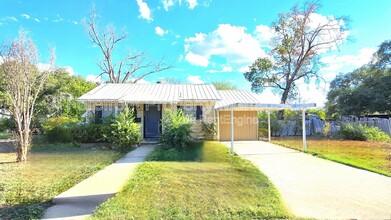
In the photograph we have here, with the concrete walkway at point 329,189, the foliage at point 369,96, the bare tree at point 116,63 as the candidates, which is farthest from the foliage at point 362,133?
Answer: the bare tree at point 116,63

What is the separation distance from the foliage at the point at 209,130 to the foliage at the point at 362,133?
9262 mm

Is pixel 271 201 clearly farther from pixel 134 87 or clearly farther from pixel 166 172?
pixel 134 87

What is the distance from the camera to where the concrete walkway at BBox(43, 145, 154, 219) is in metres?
4.25

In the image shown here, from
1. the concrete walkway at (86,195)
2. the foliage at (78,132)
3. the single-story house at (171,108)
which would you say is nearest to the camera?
the concrete walkway at (86,195)

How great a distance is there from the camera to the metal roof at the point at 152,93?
1407cm

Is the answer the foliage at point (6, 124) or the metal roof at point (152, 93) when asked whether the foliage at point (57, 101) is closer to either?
the foliage at point (6, 124)

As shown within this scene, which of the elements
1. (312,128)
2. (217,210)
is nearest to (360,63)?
(312,128)

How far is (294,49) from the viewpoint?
24.9 m

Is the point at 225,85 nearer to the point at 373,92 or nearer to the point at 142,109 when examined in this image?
the point at 373,92

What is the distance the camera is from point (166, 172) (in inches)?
261

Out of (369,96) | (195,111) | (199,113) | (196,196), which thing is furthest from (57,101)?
(369,96)

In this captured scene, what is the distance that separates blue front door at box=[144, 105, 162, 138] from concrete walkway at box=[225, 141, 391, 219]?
8462 millimetres

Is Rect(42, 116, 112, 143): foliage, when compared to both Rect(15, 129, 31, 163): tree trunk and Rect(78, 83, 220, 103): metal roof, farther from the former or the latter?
Rect(15, 129, 31, 163): tree trunk

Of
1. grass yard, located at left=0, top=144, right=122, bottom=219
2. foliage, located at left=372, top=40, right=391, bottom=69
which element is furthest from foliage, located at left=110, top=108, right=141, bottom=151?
foliage, located at left=372, top=40, right=391, bottom=69
